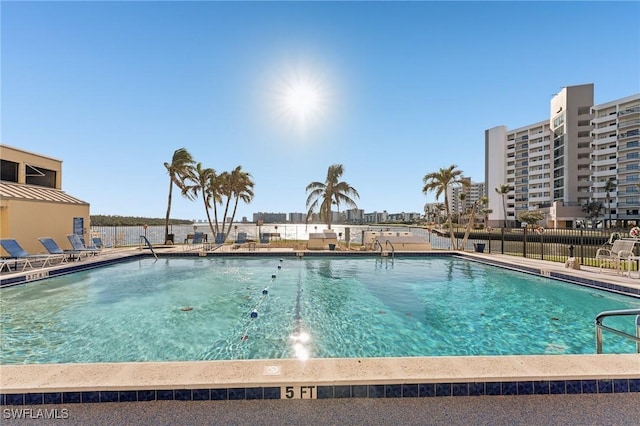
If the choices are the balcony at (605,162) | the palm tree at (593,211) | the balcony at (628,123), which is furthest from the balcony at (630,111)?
the palm tree at (593,211)

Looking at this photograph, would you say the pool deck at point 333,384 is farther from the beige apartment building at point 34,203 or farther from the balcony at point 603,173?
the balcony at point 603,173

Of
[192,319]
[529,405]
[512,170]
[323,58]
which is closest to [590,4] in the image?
[323,58]

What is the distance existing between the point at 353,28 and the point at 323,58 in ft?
5.32

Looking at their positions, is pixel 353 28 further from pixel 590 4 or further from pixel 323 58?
pixel 590 4

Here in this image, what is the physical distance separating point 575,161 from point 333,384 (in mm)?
66137

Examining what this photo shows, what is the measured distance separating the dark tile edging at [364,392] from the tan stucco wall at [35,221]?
12.8m

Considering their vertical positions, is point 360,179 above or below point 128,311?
above

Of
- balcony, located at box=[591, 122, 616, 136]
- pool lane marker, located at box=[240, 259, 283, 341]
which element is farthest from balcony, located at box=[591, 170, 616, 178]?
pool lane marker, located at box=[240, 259, 283, 341]

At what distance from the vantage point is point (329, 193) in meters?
21.0

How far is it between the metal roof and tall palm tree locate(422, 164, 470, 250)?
757 inches

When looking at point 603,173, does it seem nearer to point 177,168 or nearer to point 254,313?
point 177,168

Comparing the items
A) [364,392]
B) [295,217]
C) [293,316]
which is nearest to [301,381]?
[364,392]

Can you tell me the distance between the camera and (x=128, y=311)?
21.4ft

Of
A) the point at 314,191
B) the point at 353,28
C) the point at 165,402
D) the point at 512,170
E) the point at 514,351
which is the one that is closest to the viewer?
the point at 165,402
